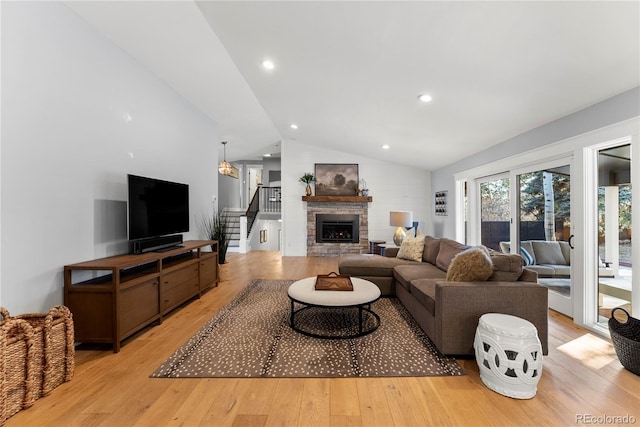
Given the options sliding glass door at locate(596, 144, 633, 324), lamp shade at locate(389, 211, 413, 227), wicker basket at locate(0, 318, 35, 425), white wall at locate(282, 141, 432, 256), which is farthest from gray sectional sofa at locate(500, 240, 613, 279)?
wicker basket at locate(0, 318, 35, 425)

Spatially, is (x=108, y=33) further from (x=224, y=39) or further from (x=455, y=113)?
(x=455, y=113)

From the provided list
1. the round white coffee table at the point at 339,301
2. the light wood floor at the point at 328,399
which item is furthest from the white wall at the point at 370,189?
the light wood floor at the point at 328,399

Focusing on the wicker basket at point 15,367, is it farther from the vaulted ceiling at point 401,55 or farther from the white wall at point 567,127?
the white wall at point 567,127

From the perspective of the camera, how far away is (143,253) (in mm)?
3072

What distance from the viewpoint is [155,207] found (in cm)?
324

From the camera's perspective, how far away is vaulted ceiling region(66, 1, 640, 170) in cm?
197

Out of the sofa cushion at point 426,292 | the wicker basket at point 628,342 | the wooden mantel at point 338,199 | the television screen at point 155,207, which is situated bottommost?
the wicker basket at point 628,342

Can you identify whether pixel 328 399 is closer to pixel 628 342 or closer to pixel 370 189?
pixel 628 342

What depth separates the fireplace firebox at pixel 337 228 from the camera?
7.55 metres

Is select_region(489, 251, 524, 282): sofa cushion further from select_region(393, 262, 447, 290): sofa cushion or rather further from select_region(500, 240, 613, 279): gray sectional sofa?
select_region(500, 240, 613, 279): gray sectional sofa

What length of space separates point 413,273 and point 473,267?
39.3 inches

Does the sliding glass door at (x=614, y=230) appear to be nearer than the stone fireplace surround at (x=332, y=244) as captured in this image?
Yes

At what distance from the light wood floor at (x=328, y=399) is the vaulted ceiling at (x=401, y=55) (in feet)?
7.88

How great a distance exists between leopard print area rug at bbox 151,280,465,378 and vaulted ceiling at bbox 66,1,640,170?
8.43ft
